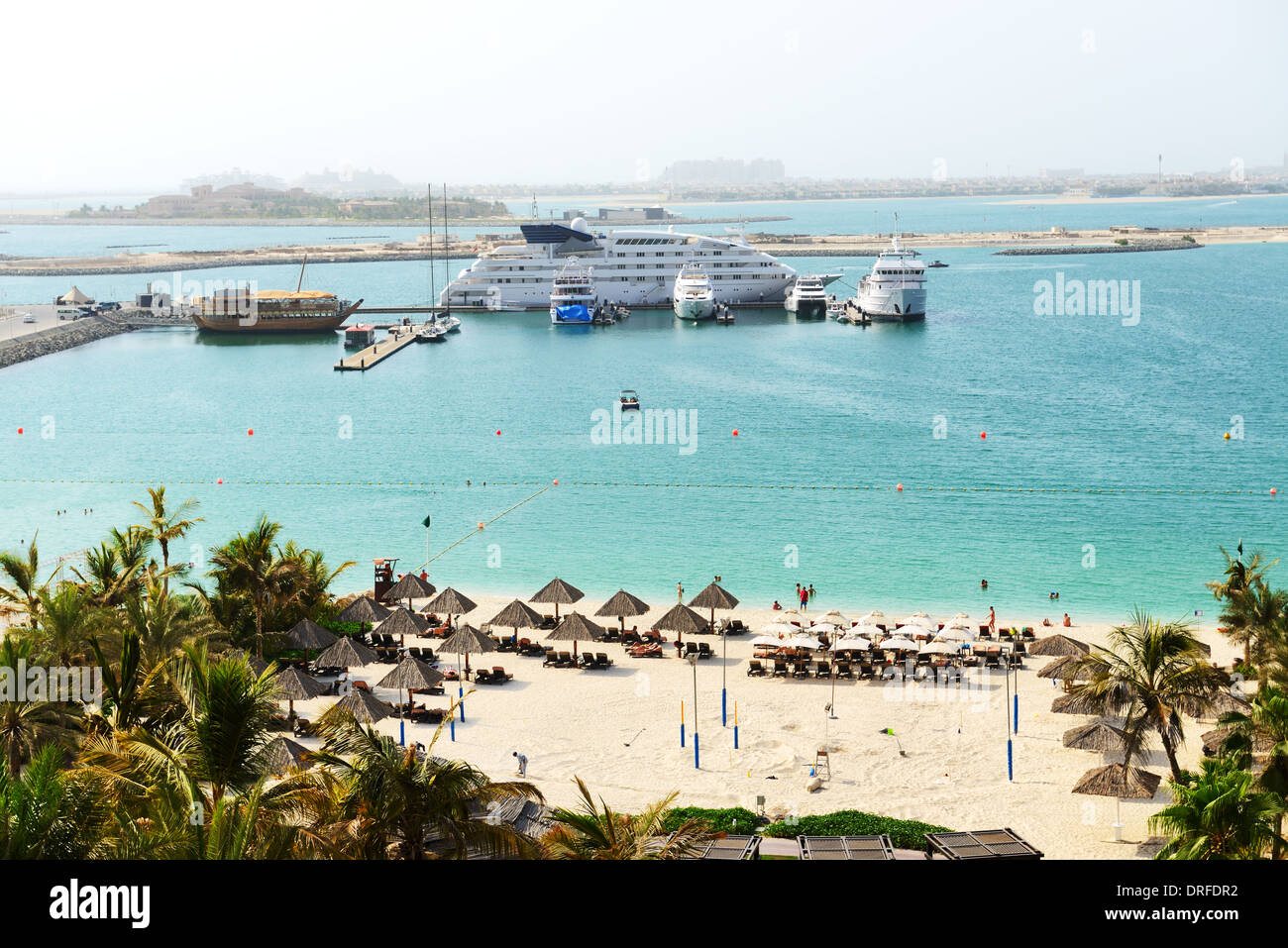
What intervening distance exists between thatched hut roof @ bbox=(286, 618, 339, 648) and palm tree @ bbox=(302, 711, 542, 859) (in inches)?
516

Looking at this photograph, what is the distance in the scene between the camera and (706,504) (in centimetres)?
3728

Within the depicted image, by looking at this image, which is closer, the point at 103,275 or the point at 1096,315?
the point at 1096,315

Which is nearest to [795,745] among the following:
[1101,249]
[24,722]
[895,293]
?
[24,722]

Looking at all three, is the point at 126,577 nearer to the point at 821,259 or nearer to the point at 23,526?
the point at 23,526

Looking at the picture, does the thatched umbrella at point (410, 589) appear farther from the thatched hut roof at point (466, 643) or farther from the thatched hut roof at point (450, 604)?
the thatched hut roof at point (466, 643)

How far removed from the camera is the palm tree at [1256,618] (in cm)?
1666

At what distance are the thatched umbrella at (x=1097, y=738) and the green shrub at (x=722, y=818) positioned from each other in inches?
191

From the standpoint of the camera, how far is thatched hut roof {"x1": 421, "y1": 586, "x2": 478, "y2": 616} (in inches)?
949

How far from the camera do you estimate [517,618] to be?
23.6 m

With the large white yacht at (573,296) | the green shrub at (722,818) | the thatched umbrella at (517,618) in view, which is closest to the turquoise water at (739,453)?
the large white yacht at (573,296)

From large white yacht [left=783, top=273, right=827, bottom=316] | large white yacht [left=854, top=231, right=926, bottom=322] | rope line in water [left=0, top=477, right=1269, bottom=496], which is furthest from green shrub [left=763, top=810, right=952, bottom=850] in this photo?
large white yacht [left=783, top=273, right=827, bottom=316]

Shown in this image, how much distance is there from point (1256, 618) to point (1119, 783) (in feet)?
11.7

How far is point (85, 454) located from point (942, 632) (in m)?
35.0
